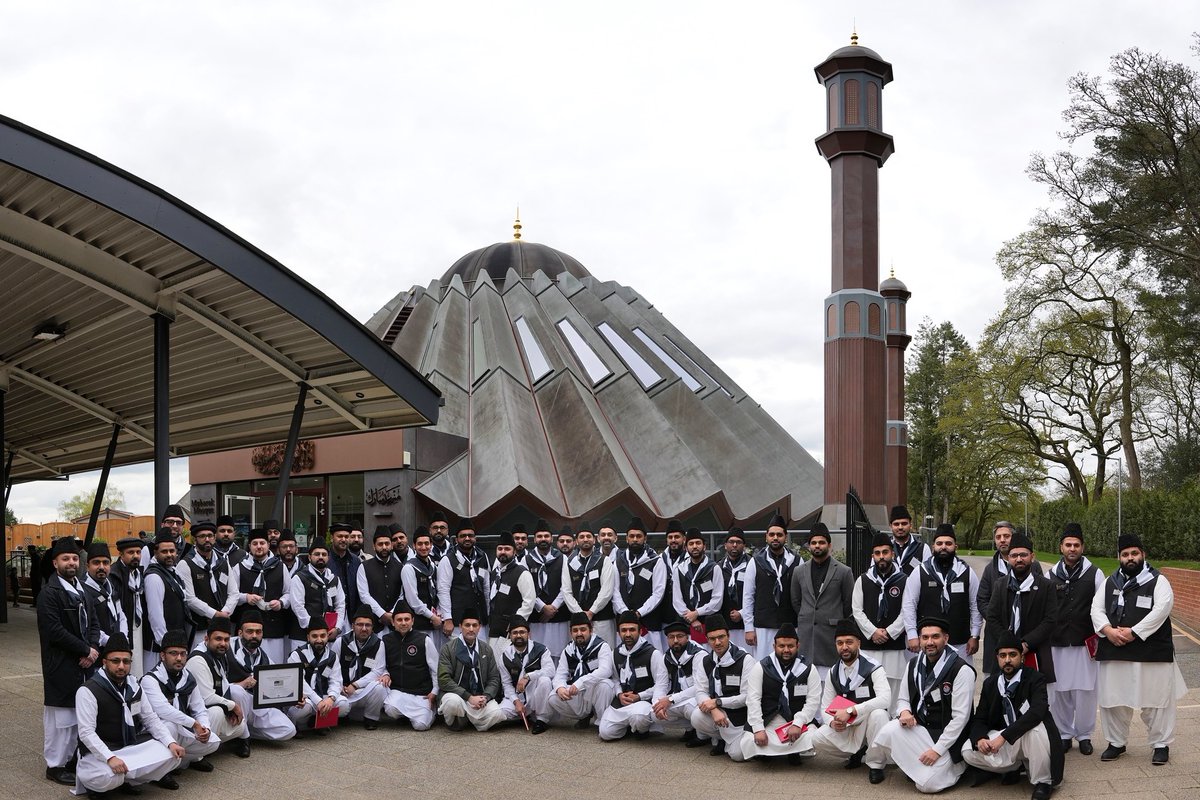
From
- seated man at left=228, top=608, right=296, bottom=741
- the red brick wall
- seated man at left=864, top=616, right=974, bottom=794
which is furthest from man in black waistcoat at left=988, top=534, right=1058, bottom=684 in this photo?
the red brick wall

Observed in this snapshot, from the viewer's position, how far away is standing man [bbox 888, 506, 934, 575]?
9188 millimetres

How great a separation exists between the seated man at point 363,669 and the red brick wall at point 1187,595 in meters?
13.3

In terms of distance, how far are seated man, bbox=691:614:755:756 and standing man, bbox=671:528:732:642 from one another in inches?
55.7

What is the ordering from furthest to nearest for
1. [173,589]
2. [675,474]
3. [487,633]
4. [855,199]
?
[675,474] → [855,199] → [487,633] → [173,589]

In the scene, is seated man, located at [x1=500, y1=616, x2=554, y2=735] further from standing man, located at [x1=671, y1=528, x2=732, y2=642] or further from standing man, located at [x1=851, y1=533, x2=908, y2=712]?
standing man, located at [x1=851, y1=533, x2=908, y2=712]

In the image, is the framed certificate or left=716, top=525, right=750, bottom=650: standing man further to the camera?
left=716, top=525, right=750, bottom=650: standing man

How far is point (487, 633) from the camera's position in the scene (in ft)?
37.8

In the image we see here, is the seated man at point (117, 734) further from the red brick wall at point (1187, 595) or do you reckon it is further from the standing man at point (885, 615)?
the red brick wall at point (1187, 595)

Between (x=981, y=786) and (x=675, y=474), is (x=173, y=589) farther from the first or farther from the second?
(x=675, y=474)

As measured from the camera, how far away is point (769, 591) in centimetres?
1020

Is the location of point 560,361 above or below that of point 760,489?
above

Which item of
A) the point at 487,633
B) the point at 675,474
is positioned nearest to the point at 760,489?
the point at 675,474

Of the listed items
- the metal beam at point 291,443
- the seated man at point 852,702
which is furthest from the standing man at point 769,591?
the metal beam at point 291,443

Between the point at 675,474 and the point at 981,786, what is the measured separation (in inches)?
750
